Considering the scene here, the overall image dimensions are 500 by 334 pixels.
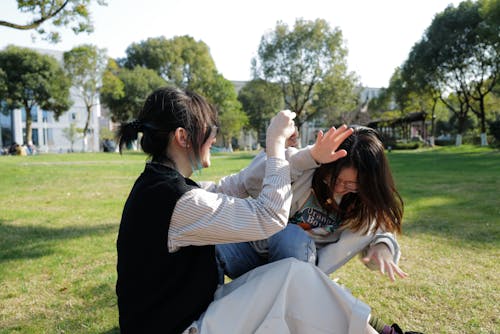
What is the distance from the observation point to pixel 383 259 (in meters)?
2.02

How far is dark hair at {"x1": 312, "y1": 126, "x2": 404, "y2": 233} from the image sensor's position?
1939mm

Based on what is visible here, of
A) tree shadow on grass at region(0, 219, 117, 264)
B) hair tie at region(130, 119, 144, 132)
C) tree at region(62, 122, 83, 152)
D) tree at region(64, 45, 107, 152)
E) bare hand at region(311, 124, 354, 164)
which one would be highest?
tree at region(64, 45, 107, 152)

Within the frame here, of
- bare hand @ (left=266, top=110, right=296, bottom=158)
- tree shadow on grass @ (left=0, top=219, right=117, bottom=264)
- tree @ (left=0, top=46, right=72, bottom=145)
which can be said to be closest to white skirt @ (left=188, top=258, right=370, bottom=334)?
bare hand @ (left=266, top=110, right=296, bottom=158)

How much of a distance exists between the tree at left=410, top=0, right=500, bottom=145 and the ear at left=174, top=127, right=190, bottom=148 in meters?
28.4

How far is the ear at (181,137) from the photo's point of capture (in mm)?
1625

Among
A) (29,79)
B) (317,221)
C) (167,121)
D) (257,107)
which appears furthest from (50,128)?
(167,121)

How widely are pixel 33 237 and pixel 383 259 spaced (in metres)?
4.39

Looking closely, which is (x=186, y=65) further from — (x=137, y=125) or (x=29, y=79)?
(x=137, y=125)

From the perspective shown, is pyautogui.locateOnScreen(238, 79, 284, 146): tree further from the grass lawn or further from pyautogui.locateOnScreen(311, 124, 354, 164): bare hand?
pyautogui.locateOnScreen(311, 124, 354, 164): bare hand

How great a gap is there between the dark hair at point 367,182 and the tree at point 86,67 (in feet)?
119

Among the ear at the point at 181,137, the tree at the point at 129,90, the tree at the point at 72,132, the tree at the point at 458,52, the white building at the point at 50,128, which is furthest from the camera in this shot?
the white building at the point at 50,128

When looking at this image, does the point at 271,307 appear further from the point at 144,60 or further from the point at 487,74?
the point at 144,60

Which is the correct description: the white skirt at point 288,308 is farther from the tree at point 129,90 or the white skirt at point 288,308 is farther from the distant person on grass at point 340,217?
the tree at point 129,90

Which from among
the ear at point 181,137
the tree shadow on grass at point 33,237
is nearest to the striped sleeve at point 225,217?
the ear at point 181,137
